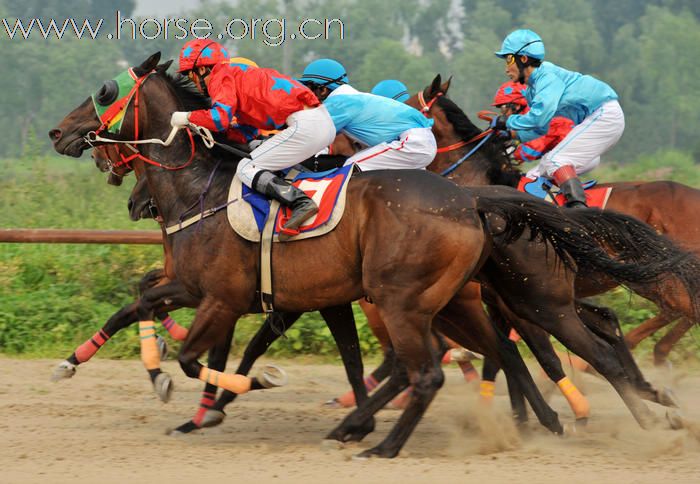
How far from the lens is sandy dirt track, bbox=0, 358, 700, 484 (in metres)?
5.16

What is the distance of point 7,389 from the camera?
7641mm

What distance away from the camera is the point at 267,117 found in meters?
5.99

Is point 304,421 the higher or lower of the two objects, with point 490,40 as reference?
lower

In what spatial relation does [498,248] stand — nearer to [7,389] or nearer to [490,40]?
[7,389]

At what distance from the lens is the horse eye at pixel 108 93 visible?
6168mm

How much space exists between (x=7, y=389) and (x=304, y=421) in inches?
93.2

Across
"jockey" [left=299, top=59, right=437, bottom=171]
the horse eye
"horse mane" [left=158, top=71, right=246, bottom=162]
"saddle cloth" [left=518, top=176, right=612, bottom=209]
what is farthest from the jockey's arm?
the horse eye

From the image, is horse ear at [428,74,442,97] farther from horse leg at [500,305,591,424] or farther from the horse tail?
horse leg at [500,305,591,424]

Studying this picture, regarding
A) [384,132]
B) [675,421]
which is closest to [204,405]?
[384,132]

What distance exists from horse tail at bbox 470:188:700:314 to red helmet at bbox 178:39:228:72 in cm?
174

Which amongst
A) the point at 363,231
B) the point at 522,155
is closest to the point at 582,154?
the point at 522,155

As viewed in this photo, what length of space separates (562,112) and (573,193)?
86cm

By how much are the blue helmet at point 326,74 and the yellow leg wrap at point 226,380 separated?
2.22 metres

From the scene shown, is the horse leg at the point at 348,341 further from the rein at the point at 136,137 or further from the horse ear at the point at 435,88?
the horse ear at the point at 435,88
